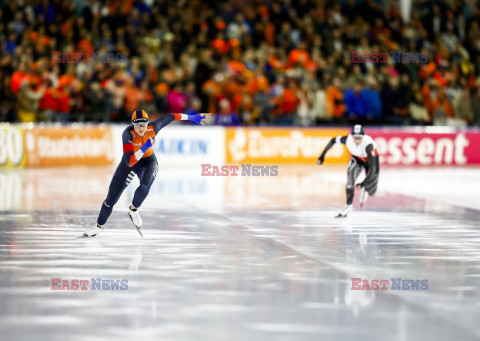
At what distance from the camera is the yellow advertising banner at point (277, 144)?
25.0m

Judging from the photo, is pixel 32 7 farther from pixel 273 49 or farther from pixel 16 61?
pixel 273 49

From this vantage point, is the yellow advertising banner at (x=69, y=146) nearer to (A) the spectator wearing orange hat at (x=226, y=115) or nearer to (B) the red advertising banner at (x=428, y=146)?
(A) the spectator wearing orange hat at (x=226, y=115)

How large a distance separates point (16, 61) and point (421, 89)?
41.7ft

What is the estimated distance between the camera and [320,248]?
10.1m

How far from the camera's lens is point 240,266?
8.77 metres

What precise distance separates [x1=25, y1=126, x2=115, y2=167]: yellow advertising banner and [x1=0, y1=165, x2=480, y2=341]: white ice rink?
18.7 ft

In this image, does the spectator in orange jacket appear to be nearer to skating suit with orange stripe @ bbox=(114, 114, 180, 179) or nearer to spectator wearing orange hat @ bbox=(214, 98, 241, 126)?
spectator wearing orange hat @ bbox=(214, 98, 241, 126)

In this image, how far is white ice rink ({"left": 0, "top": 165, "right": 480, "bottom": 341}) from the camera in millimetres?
6109

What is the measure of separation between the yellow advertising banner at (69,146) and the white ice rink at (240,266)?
571 cm

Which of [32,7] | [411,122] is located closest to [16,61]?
[32,7]

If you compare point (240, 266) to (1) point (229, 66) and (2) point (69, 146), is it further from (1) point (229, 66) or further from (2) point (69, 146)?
(2) point (69, 146)

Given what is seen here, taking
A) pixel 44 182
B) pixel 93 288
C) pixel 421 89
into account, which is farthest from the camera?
pixel 421 89

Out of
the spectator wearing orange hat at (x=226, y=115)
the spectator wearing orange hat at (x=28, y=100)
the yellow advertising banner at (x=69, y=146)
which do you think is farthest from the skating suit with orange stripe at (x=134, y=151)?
the yellow advertising banner at (x=69, y=146)

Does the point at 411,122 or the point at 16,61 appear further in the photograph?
the point at 411,122
